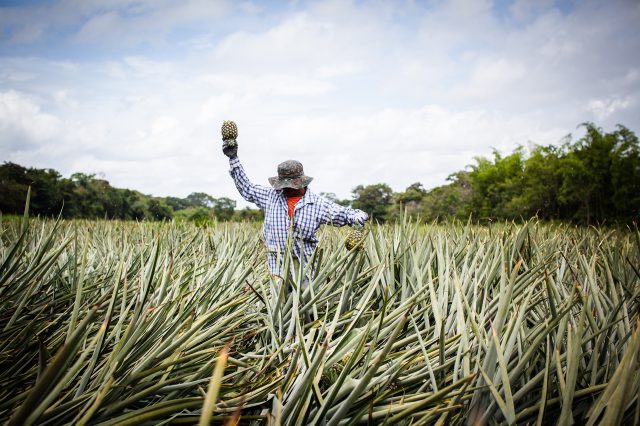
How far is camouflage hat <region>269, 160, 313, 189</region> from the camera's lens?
2770mm

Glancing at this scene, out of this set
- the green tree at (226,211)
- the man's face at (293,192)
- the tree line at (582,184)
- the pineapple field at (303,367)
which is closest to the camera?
the pineapple field at (303,367)

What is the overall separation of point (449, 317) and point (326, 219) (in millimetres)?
1528

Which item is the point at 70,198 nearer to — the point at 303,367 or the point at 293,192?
the point at 293,192

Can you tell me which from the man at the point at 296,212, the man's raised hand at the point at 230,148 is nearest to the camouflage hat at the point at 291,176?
the man at the point at 296,212

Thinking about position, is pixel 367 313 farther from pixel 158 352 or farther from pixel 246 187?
pixel 246 187

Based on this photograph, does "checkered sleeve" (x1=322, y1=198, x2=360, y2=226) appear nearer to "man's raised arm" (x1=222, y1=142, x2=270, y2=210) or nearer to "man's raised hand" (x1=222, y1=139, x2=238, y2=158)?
"man's raised arm" (x1=222, y1=142, x2=270, y2=210)

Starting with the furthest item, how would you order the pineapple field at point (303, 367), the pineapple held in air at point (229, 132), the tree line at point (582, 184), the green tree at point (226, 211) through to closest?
the tree line at point (582, 184) → the green tree at point (226, 211) → the pineapple held in air at point (229, 132) → the pineapple field at point (303, 367)

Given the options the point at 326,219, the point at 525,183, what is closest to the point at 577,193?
the point at 525,183

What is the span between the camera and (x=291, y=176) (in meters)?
2.80

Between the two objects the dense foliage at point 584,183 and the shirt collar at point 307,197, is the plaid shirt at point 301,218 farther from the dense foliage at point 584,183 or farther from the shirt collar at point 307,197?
the dense foliage at point 584,183

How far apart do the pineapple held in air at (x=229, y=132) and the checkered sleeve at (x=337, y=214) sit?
969 millimetres

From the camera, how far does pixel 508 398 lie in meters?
0.87

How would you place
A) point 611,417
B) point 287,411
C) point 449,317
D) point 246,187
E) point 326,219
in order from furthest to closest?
1. point 246,187
2. point 326,219
3. point 449,317
4. point 287,411
5. point 611,417

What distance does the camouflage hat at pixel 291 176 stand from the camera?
9.09 feet
